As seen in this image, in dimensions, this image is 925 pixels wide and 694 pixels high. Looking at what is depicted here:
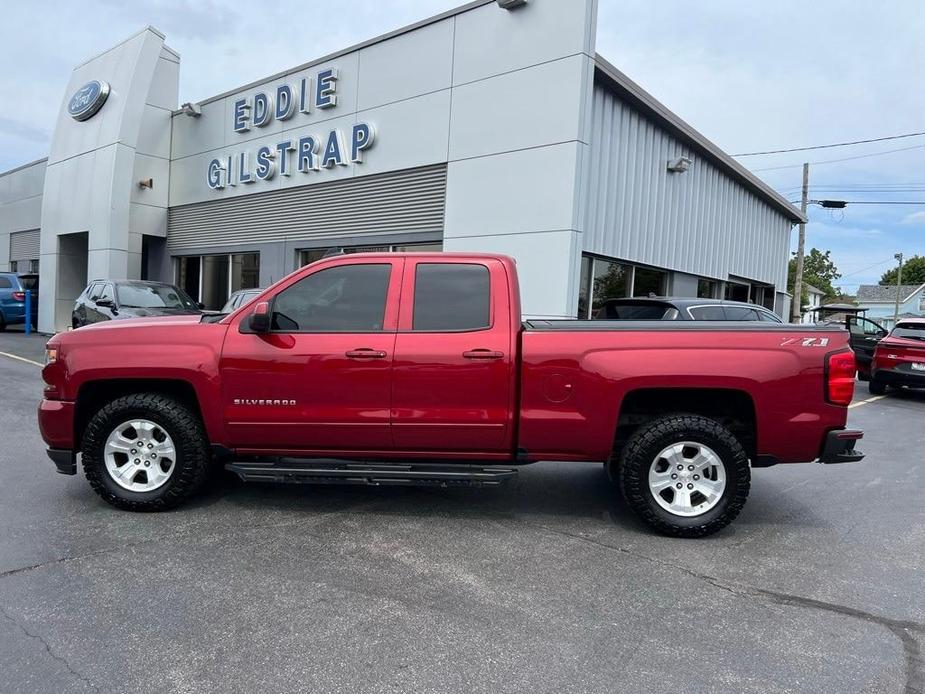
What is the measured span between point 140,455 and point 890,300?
3706 inches

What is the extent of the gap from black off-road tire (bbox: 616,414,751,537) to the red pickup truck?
0.01 meters

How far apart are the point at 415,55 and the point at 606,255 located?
A: 5536mm

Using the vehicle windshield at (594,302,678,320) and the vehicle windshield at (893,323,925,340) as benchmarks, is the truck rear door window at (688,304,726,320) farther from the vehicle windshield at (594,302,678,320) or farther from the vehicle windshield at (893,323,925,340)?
the vehicle windshield at (893,323,925,340)

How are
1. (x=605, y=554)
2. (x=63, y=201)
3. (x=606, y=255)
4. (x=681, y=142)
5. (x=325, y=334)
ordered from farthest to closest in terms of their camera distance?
(x=63, y=201)
(x=681, y=142)
(x=606, y=255)
(x=325, y=334)
(x=605, y=554)

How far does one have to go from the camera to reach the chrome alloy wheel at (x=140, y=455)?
14.5 feet

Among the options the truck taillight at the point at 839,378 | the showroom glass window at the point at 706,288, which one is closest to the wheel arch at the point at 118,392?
the truck taillight at the point at 839,378

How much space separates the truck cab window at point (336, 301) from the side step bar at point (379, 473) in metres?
0.95

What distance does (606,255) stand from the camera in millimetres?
11727

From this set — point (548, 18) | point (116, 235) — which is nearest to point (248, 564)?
point (548, 18)

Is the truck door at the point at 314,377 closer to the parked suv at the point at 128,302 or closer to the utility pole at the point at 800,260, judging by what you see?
the parked suv at the point at 128,302

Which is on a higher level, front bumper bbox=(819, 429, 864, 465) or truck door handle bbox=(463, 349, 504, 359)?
truck door handle bbox=(463, 349, 504, 359)

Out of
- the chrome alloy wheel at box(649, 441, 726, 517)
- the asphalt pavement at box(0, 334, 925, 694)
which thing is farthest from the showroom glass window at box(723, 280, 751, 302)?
the chrome alloy wheel at box(649, 441, 726, 517)

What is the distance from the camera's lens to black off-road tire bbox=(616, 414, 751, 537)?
4.16 metres

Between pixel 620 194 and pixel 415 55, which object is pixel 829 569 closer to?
pixel 620 194
